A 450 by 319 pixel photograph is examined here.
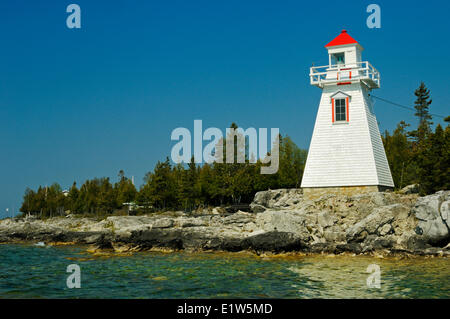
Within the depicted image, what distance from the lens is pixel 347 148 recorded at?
3003 cm

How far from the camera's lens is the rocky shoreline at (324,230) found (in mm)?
22812

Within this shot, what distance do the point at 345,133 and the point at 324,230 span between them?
7861 mm

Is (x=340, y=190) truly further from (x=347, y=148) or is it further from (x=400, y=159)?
(x=400, y=159)

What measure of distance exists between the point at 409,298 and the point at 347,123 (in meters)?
18.7

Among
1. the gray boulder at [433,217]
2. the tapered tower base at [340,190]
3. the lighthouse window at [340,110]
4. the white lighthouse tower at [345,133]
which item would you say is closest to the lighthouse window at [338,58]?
the white lighthouse tower at [345,133]

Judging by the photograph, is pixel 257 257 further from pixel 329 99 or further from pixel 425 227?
pixel 329 99

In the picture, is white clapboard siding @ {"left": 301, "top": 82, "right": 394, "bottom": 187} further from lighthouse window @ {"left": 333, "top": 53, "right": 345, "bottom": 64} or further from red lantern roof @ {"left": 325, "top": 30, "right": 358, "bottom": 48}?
red lantern roof @ {"left": 325, "top": 30, "right": 358, "bottom": 48}

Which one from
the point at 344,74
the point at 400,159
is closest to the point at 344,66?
the point at 344,74

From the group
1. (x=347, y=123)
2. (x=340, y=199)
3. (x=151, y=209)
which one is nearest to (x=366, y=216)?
(x=340, y=199)

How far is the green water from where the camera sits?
572 inches

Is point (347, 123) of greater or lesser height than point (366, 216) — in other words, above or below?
above

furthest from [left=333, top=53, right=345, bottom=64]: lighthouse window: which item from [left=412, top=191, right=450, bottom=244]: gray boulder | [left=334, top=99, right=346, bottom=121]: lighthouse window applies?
[left=412, top=191, right=450, bottom=244]: gray boulder

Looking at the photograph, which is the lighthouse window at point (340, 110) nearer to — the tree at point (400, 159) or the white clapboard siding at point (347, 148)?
the white clapboard siding at point (347, 148)

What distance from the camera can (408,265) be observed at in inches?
756
